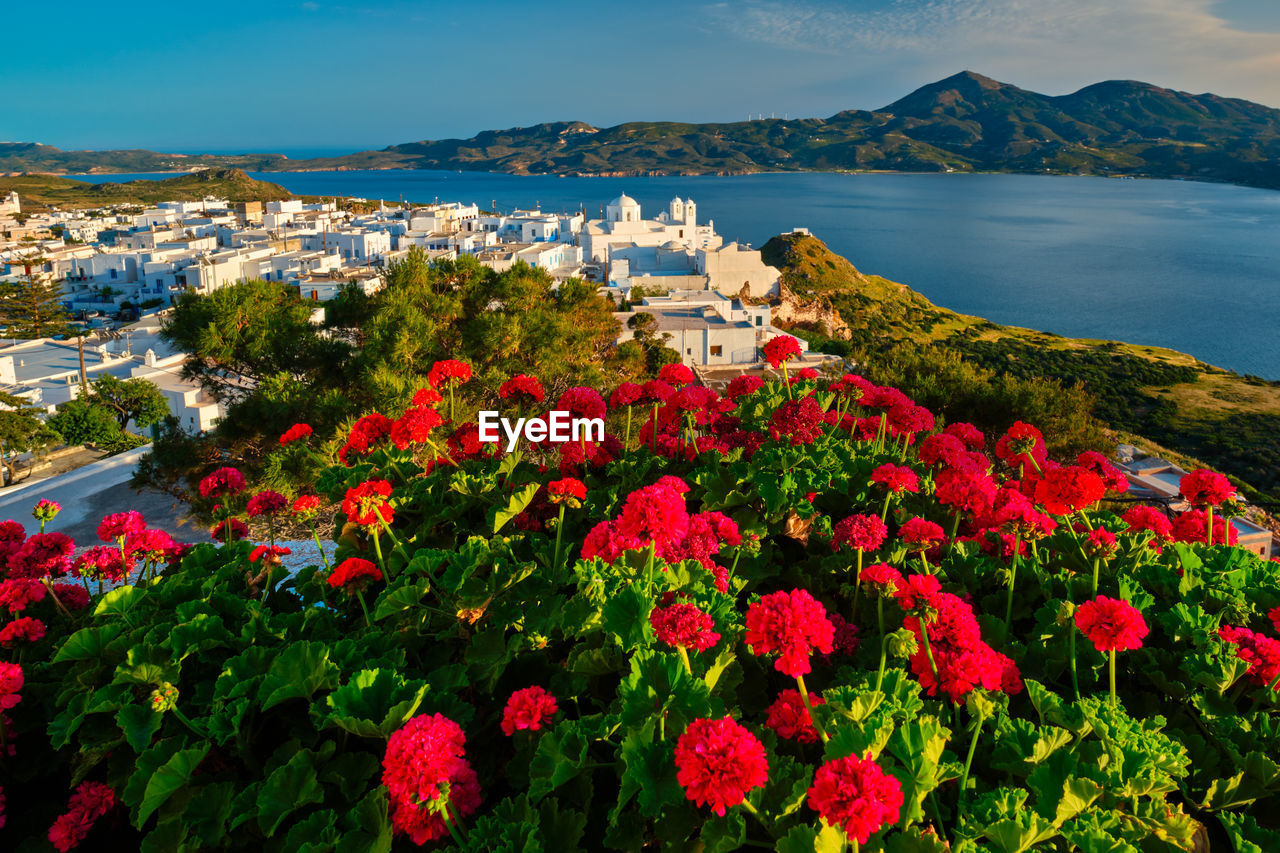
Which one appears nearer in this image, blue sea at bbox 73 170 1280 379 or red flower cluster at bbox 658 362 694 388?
red flower cluster at bbox 658 362 694 388

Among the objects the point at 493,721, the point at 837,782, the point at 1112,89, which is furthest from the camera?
the point at 1112,89

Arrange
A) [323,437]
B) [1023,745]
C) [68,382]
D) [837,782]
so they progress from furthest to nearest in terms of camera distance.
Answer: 1. [68,382]
2. [323,437]
3. [1023,745]
4. [837,782]

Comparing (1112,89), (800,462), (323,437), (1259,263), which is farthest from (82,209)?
(1112,89)

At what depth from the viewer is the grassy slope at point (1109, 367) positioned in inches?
969

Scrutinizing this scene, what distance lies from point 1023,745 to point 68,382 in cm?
2647

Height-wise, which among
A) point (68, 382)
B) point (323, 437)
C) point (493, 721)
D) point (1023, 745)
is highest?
point (1023, 745)

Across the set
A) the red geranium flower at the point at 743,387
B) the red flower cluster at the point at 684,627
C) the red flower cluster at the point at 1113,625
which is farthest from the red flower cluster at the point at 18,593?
the red flower cluster at the point at 1113,625

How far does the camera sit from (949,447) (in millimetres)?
2543

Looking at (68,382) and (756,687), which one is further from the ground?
(756,687)

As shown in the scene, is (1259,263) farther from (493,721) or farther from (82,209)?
(82,209)

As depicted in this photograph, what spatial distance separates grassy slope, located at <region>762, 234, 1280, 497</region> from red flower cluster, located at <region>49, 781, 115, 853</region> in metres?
26.5

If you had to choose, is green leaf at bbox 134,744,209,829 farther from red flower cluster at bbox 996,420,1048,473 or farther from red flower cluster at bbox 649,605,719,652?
red flower cluster at bbox 996,420,1048,473

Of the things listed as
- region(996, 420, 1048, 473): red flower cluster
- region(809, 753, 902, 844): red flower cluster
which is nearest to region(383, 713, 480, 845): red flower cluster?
region(809, 753, 902, 844): red flower cluster

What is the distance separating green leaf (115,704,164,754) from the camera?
1.65 meters
